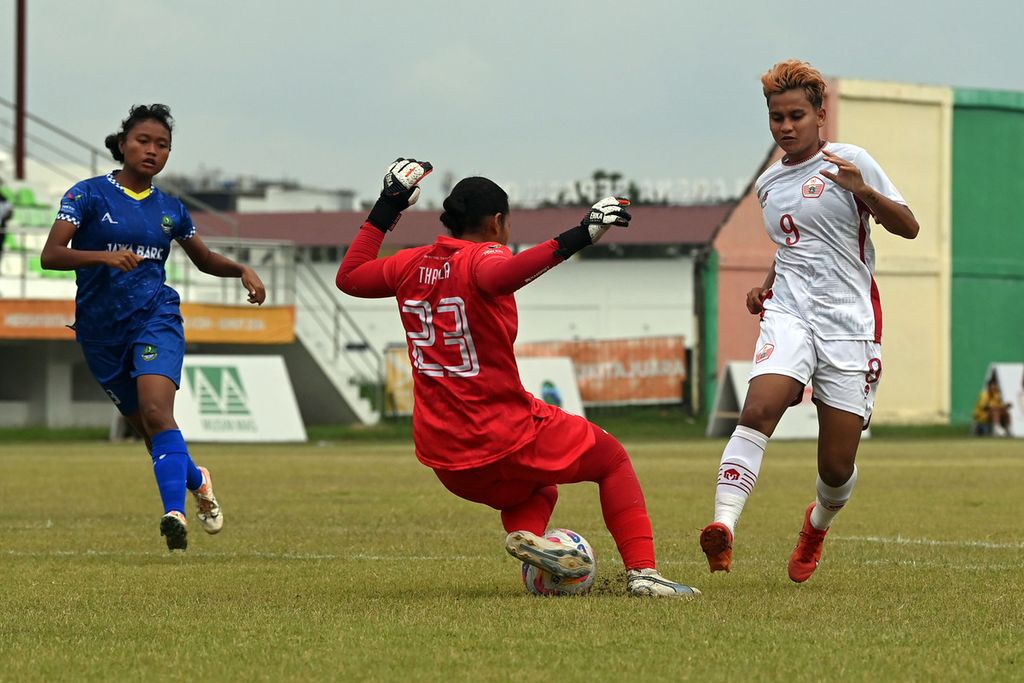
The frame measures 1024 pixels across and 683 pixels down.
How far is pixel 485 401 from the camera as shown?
6.85 meters

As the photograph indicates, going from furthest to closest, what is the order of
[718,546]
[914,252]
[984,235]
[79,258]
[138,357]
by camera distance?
[984,235], [914,252], [138,357], [79,258], [718,546]

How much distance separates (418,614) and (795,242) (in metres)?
2.30

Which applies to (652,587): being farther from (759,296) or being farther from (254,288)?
(254,288)

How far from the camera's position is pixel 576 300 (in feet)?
227

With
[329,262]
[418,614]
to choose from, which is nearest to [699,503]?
[418,614]

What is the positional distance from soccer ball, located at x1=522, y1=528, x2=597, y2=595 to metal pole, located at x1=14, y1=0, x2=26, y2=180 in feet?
123

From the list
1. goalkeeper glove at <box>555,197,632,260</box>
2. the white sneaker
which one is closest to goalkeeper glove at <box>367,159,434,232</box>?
goalkeeper glove at <box>555,197,632,260</box>

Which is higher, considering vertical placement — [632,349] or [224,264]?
[224,264]

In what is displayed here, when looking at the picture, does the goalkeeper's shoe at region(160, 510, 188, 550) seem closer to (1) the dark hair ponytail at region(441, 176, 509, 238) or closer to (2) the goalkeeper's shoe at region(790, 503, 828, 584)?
Answer: (1) the dark hair ponytail at region(441, 176, 509, 238)

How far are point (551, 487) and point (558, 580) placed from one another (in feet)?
1.55

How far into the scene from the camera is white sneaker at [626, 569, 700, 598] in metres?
6.78

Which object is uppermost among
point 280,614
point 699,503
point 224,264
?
point 224,264

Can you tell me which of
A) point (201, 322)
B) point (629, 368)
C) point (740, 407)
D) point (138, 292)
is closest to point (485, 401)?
point (138, 292)

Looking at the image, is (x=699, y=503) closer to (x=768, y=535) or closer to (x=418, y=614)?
(x=768, y=535)
